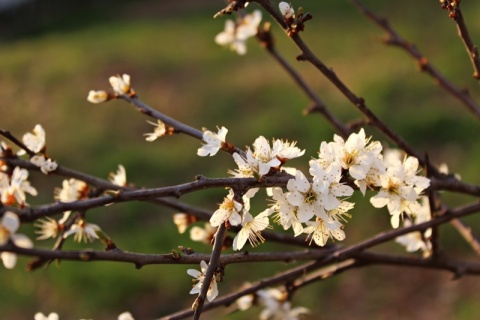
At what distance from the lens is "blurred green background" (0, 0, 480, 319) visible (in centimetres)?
351

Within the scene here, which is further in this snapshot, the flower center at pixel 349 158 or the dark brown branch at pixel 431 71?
the dark brown branch at pixel 431 71

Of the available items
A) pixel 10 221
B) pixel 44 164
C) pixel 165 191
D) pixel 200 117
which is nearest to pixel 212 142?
pixel 165 191

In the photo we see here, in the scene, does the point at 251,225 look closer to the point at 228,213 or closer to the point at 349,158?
the point at 228,213

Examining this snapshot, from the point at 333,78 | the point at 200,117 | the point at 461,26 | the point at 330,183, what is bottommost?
the point at 200,117

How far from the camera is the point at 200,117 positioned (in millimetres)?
5305

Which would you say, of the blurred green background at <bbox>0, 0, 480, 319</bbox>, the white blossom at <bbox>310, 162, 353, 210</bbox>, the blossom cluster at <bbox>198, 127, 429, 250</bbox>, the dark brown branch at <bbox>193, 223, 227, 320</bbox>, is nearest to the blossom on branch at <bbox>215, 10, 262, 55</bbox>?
the blossom cluster at <bbox>198, 127, 429, 250</bbox>

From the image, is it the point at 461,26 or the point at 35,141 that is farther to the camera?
the point at 35,141

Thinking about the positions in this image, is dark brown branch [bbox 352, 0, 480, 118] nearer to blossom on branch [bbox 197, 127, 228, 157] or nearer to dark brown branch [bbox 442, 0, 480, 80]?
dark brown branch [bbox 442, 0, 480, 80]

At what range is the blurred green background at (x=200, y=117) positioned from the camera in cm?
351

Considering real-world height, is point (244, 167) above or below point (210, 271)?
above

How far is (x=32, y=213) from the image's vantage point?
900 millimetres

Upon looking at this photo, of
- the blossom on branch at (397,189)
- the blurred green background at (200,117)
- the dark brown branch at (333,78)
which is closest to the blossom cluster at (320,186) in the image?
the blossom on branch at (397,189)

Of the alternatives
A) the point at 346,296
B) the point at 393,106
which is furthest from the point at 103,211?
the point at 393,106

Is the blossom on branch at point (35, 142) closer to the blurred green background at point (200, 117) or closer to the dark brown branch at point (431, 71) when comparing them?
the dark brown branch at point (431, 71)
